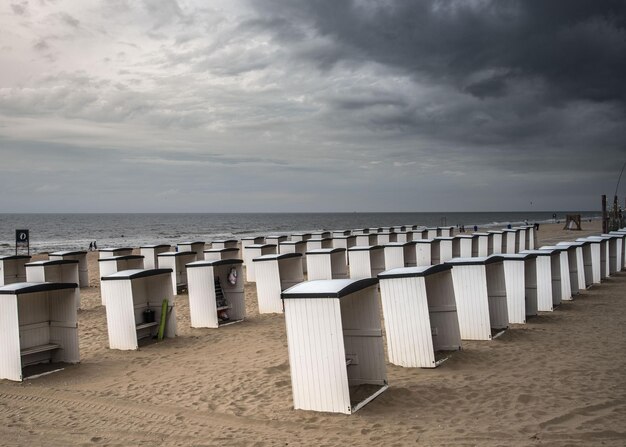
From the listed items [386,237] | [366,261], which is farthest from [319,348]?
[386,237]

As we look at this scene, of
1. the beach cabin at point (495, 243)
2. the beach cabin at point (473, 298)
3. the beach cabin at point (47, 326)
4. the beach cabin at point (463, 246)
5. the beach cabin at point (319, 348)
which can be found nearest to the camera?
the beach cabin at point (319, 348)

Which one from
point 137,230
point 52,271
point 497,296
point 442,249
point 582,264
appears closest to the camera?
point 497,296

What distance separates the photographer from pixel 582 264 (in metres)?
19.2

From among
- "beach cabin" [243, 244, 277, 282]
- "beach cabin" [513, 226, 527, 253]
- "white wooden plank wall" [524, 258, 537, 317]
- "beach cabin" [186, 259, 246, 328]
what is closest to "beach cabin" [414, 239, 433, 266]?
"beach cabin" [243, 244, 277, 282]

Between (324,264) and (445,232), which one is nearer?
(324,264)

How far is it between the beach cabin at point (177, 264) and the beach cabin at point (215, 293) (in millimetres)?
5071

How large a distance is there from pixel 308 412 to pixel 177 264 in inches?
564

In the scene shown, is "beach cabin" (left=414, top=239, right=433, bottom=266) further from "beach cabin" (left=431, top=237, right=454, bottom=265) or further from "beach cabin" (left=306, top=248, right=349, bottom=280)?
"beach cabin" (left=306, top=248, right=349, bottom=280)

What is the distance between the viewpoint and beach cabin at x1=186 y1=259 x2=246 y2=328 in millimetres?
15109

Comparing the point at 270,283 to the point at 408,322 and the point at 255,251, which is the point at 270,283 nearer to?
the point at 255,251

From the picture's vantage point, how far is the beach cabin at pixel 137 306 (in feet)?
42.4

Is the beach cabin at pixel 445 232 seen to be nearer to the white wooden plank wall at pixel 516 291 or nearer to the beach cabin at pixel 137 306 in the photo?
the white wooden plank wall at pixel 516 291

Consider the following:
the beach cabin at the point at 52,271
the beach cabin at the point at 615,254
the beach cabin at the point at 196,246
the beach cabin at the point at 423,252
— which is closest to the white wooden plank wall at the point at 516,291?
the beach cabin at the point at 423,252

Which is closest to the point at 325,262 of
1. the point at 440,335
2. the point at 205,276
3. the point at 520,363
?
the point at 205,276
